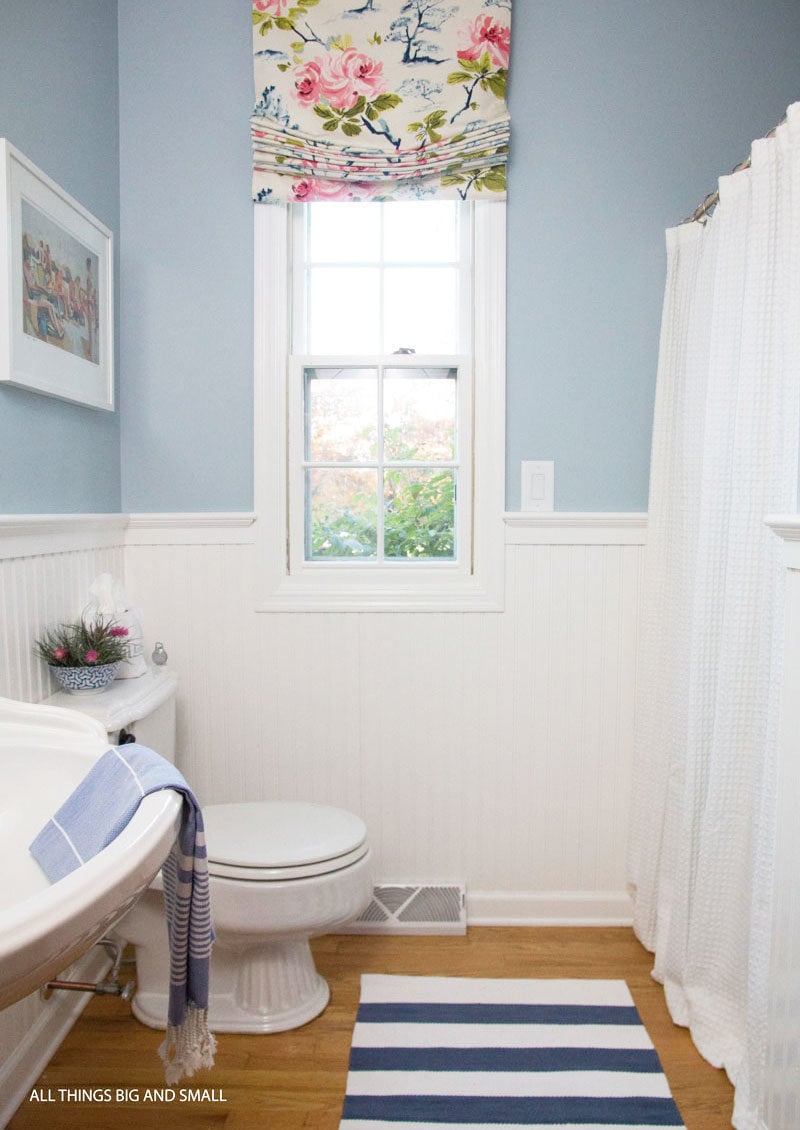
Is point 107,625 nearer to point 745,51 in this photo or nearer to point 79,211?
point 79,211

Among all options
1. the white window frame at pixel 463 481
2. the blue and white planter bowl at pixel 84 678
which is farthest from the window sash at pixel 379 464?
the blue and white planter bowl at pixel 84 678

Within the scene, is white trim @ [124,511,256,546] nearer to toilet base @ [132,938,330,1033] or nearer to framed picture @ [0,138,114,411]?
framed picture @ [0,138,114,411]

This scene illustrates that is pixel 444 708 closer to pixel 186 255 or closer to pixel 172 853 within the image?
pixel 172 853

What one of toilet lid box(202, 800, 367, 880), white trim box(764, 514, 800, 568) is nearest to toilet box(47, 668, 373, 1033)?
toilet lid box(202, 800, 367, 880)

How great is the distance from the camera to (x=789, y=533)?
1.36 meters

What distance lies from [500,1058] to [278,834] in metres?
0.67

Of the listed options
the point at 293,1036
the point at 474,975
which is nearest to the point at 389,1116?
the point at 293,1036

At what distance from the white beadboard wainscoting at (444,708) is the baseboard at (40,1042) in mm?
555

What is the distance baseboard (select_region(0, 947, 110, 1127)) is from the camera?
5.22 feet

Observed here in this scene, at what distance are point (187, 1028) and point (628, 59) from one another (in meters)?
2.48


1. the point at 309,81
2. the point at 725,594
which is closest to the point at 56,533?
the point at 309,81

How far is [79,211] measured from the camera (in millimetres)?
1961

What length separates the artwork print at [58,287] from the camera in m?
1.74

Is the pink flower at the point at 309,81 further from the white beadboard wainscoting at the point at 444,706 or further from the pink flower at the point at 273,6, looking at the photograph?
the white beadboard wainscoting at the point at 444,706
